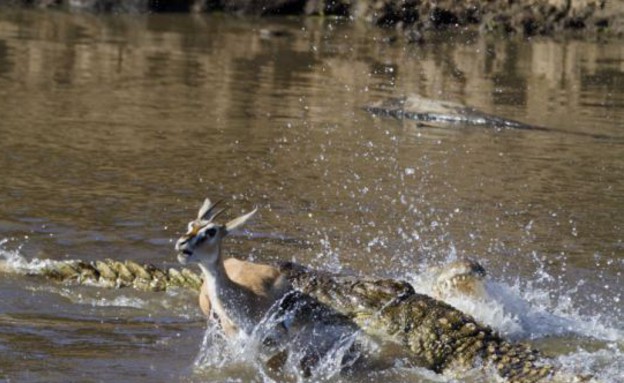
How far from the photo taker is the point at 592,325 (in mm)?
8062

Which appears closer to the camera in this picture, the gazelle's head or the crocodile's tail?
the gazelle's head

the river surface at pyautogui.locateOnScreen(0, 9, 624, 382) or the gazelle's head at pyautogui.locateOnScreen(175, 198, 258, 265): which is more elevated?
the gazelle's head at pyautogui.locateOnScreen(175, 198, 258, 265)

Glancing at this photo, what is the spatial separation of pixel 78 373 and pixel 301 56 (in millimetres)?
15738

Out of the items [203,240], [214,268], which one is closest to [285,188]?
[214,268]

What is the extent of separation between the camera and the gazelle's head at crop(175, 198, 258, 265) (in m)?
6.20

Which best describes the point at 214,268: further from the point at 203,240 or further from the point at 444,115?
the point at 444,115

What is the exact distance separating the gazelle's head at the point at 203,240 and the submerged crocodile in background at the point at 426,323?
1192 mm

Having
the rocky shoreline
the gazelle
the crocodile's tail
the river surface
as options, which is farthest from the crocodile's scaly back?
the rocky shoreline

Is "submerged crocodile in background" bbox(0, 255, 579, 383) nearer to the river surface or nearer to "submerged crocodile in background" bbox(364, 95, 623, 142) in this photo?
the river surface

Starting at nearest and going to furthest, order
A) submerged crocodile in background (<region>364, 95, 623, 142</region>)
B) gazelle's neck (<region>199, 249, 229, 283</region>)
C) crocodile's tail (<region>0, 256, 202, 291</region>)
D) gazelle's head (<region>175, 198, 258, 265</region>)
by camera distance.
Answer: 1. gazelle's head (<region>175, 198, 258, 265</region>)
2. gazelle's neck (<region>199, 249, 229, 283</region>)
3. crocodile's tail (<region>0, 256, 202, 291</region>)
4. submerged crocodile in background (<region>364, 95, 623, 142</region>)

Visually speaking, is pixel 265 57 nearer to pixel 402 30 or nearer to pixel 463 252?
pixel 402 30

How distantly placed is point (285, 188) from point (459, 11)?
18.7m

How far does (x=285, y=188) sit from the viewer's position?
38.0ft

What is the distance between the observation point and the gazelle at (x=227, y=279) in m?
6.25
